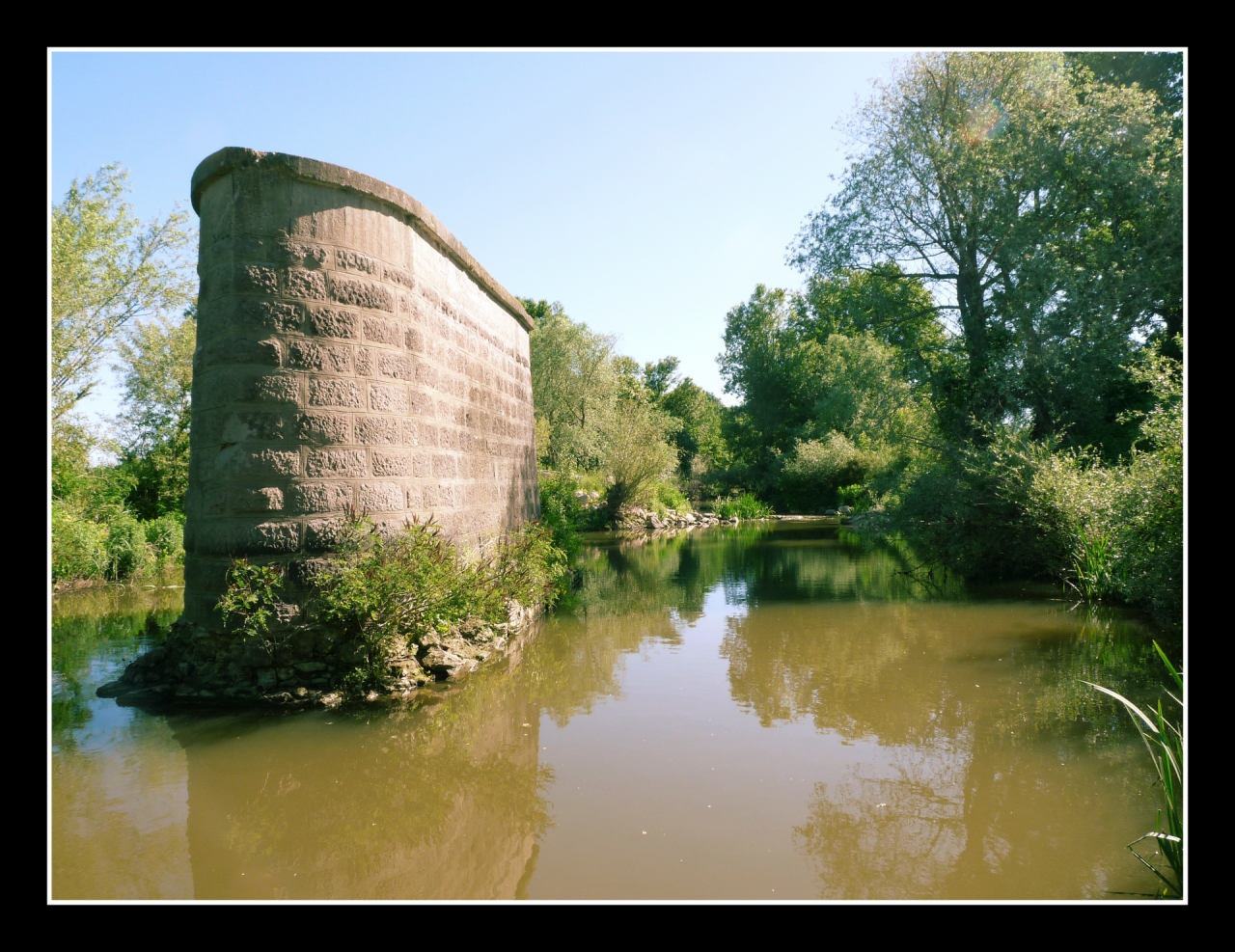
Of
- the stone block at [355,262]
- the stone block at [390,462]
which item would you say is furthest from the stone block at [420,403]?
the stone block at [355,262]

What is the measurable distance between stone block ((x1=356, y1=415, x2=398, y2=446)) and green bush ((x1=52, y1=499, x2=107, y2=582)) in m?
7.84

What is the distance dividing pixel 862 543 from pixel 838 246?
7389 millimetres

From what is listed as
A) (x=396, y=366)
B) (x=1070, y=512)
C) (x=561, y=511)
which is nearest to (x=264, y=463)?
(x=396, y=366)

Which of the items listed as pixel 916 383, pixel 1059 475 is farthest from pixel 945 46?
pixel 916 383

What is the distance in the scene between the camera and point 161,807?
333cm

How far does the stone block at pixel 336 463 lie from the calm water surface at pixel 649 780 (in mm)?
1625

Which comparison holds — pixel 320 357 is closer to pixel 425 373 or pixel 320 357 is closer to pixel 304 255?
pixel 304 255

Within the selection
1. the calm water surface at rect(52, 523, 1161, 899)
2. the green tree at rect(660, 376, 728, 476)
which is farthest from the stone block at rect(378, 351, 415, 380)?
the green tree at rect(660, 376, 728, 476)

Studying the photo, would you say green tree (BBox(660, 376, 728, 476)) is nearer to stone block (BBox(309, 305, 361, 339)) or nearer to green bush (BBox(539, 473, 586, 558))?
green bush (BBox(539, 473, 586, 558))

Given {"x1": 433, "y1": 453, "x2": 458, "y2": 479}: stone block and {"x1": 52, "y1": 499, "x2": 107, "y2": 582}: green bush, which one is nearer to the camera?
{"x1": 433, "y1": 453, "x2": 458, "y2": 479}: stone block

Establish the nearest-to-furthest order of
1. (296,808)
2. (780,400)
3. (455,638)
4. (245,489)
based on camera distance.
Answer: (296,808) < (245,489) < (455,638) < (780,400)

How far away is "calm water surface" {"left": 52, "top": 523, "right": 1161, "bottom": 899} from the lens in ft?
9.07

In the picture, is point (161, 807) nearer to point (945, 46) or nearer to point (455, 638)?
point (455, 638)

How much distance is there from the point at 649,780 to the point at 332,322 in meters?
3.76
